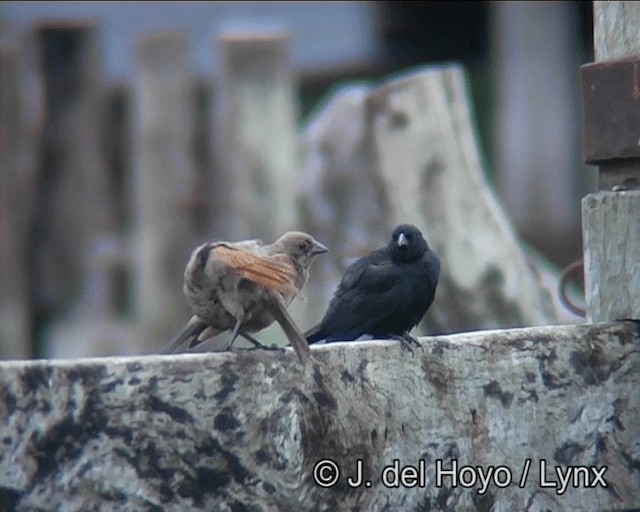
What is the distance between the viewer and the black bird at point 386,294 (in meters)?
6.48

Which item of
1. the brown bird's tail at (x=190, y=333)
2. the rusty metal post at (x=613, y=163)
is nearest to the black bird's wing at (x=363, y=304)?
the brown bird's tail at (x=190, y=333)

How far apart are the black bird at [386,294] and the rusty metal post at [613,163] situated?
4.47ft

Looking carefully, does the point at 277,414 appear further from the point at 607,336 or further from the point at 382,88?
the point at 382,88

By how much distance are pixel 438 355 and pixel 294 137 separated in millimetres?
7175

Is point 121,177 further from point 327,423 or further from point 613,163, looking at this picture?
point 327,423

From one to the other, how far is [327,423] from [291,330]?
382 millimetres

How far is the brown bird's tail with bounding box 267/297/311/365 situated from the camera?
13.9 feet

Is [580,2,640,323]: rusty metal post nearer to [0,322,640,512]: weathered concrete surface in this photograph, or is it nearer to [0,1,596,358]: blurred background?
[0,322,640,512]: weathered concrete surface

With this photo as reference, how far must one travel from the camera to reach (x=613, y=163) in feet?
16.7

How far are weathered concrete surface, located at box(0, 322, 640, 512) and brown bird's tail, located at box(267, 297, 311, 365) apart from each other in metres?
0.04

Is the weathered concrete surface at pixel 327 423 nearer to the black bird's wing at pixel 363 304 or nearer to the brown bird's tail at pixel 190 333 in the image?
the brown bird's tail at pixel 190 333

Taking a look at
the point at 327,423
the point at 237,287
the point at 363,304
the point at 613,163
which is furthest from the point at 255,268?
the point at 363,304

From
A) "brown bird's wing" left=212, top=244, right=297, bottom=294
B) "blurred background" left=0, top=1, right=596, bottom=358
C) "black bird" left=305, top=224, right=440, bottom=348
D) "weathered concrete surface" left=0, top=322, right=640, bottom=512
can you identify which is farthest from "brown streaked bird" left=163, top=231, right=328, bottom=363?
"blurred background" left=0, top=1, right=596, bottom=358

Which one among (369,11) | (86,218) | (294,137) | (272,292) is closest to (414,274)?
(272,292)
